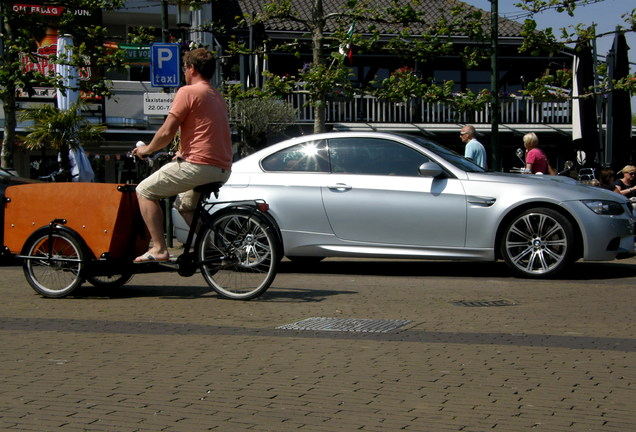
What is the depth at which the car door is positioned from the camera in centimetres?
960

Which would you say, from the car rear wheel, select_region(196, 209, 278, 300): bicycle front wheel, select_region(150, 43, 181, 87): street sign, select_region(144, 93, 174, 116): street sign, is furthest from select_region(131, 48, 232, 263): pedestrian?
select_region(144, 93, 174, 116): street sign

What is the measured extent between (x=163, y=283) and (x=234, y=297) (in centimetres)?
171

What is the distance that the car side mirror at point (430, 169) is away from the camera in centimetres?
952

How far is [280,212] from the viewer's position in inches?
393

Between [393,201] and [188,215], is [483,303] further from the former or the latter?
[188,215]

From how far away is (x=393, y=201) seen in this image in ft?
31.7

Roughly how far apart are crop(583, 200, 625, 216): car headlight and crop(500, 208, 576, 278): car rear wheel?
295 mm

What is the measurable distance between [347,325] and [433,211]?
326 centimetres

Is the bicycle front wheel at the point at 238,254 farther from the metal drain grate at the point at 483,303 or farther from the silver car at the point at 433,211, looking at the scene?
the silver car at the point at 433,211

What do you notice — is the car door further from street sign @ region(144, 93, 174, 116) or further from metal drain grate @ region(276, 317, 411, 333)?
street sign @ region(144, 93, 174, 116)

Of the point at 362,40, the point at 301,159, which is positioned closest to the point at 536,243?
the point at 301,159

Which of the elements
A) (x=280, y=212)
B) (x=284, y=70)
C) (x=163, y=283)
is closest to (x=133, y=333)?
(x=163, y=283)

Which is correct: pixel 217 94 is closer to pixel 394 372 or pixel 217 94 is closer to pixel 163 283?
pixel 163 283

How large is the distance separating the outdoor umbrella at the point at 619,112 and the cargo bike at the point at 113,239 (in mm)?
10445
